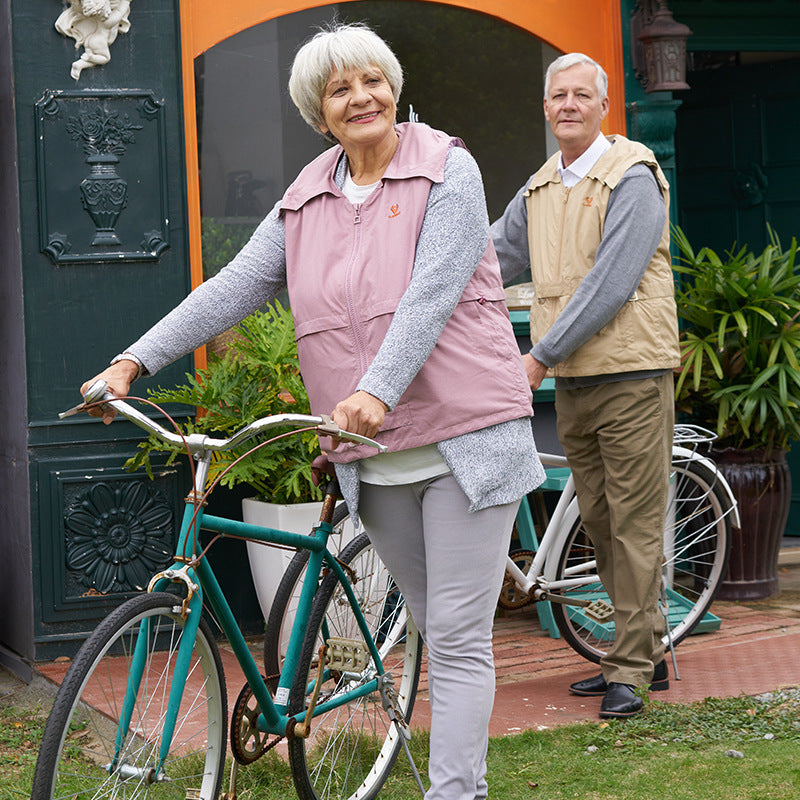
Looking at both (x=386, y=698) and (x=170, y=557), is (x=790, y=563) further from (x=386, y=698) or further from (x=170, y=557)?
(x=386, y=698)

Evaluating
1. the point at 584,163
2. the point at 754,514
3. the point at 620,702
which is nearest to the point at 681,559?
the point at 754,514

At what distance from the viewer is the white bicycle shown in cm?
487

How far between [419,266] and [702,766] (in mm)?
1910

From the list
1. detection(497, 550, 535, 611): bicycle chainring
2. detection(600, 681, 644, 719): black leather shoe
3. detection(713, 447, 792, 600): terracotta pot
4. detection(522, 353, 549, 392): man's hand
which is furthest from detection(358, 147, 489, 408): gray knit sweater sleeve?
detection(713, 447, 792, 600): terracotta pot

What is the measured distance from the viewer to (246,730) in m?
3.20

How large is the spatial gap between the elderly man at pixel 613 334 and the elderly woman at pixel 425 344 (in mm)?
1327

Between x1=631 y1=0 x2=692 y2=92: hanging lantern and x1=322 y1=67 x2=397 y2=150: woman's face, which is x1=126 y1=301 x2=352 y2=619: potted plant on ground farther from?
x1=322 y1=67 x2=397 y2=150: woman's face

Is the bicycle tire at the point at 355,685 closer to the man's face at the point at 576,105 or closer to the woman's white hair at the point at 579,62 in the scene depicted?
the man's face at the point at 576,105

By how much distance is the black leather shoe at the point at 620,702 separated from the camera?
429 cm

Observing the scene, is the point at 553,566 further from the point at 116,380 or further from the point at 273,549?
the point at 116,380

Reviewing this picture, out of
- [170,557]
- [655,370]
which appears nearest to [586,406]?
[655,370]

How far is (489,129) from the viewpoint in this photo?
6352mm

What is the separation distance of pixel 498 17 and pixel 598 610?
2948mm

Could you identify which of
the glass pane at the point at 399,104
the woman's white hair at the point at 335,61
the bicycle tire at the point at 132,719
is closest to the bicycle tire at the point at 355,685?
the bicycle tire at the point at 132,719
